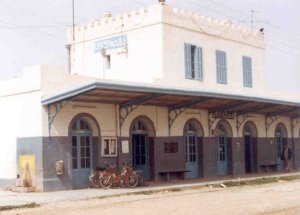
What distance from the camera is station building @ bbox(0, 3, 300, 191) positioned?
63.3 feet

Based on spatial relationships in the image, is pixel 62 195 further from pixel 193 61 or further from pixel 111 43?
pixel 193 61

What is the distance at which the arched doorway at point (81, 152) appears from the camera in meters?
19.9

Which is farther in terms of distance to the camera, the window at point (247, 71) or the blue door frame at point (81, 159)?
the window at point (247, 71)

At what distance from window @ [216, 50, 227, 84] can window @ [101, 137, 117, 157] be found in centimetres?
826

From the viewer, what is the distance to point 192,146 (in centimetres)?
2503

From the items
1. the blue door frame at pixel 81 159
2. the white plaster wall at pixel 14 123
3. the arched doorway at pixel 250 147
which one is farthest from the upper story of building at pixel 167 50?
the white plaster wall at pixel 14 123

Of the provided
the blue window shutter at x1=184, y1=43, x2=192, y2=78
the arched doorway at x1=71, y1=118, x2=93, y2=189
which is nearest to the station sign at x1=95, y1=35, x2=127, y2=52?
the blue window shutter at x1=184, y1=43, x2=192, y2=78

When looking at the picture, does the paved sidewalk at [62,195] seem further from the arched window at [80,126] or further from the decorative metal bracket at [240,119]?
the decorative metal bracket at [240,119]

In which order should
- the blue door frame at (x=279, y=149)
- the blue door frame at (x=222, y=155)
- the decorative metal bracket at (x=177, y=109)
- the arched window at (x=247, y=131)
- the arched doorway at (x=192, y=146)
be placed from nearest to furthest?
the decorative metal bracket at (x=177, y=109)
the arched doorway at (x=192, y=146)
the blue door frame at (x=222, y=155)
the arched window at (x=247, y=131)
the blue door frame at (x=279, y=149)

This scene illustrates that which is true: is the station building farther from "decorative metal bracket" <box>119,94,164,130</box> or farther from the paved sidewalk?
the paved sidewalk

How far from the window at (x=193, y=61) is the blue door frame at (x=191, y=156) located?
2943mm

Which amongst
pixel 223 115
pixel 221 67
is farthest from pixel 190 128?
pixel 221 67

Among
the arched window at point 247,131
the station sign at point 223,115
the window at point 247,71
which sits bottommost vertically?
the arched window at point 247,131

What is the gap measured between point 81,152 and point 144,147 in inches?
142
